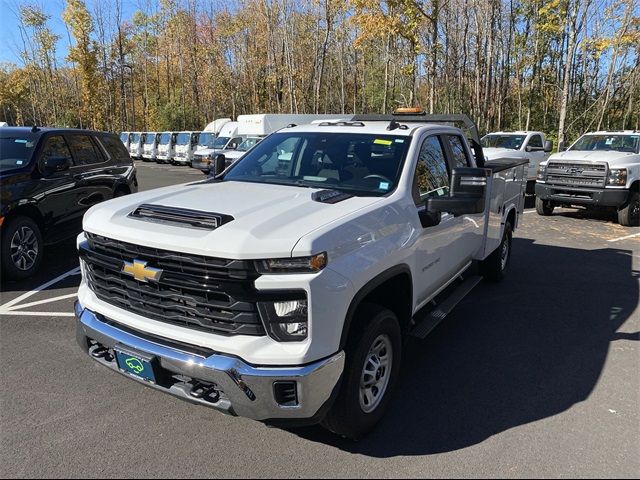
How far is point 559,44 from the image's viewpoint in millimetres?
26938

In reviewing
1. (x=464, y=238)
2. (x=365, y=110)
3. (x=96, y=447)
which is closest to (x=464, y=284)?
(x=464, y=238)

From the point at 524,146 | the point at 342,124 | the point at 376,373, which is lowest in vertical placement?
the point at 376,373

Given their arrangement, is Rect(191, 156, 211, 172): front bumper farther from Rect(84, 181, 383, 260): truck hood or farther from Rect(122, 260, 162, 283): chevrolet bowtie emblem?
Rect(122, 260, 162, 283): chevrolet bowtie emblem

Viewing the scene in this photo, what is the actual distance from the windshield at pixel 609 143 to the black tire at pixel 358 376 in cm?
1106

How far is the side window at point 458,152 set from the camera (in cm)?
464

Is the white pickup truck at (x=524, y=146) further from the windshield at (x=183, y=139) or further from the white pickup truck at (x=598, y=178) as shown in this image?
the windshield at (x=183, y=139)

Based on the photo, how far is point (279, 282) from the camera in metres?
2.44

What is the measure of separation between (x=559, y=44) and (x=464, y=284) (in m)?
27.2

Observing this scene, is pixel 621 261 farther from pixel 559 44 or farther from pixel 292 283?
pixel 559 44

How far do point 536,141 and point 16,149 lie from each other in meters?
13.7

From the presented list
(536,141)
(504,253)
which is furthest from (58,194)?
(536,141)

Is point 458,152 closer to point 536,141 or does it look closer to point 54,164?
point 54,164

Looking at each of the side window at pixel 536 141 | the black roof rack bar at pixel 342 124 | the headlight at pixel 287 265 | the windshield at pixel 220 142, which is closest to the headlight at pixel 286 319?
the headlight at pixel 287 265

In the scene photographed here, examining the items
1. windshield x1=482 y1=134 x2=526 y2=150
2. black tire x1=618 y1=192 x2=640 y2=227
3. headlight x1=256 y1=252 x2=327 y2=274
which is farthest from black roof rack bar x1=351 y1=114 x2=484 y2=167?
windshield x1=482 y1=134 x2=526 y2=150
